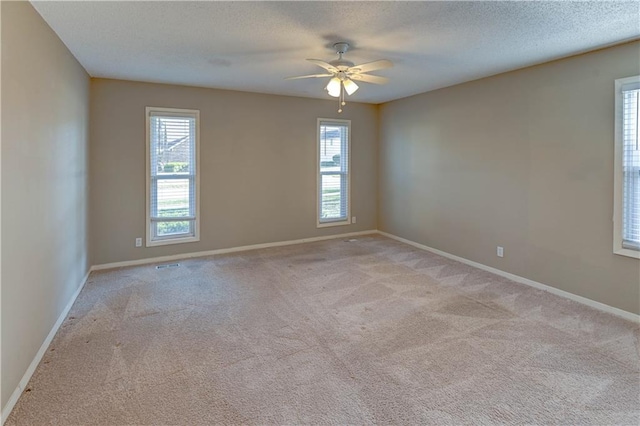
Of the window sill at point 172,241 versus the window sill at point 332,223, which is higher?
the window sill at point 332,223

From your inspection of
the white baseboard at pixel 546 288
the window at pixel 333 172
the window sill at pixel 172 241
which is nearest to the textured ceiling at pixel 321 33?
the window at pixel 333 172

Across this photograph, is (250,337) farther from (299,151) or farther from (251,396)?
(299,151)

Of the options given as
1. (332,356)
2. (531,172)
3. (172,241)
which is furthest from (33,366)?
(531,172)

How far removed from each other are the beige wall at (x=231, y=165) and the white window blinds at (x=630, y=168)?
3.97 meters

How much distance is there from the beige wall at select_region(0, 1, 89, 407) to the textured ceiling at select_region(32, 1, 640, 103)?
15.0 inches

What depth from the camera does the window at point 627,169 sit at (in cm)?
316

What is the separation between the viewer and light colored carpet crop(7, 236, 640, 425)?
2.02 meters

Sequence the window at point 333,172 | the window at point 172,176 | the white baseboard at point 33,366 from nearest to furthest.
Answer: the white baseboard at point 33,366, the window at point 172,176, the window at point 333,172

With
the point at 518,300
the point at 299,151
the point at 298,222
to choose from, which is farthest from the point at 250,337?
the point at 299,151

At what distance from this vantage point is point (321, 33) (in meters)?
2.98

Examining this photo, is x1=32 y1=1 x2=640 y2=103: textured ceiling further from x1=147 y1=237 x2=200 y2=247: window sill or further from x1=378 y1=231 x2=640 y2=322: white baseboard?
x1=378 y1=231 x2=640 y2=322: white baseboard

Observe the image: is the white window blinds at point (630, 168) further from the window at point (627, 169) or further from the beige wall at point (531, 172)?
the beige wall at point (531, 172)

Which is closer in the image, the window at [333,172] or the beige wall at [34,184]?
the beige wall at [34,184]

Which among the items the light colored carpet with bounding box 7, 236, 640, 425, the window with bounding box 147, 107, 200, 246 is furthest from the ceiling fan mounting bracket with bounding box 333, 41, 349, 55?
the window with bounding box 147, 107, 200, 246
